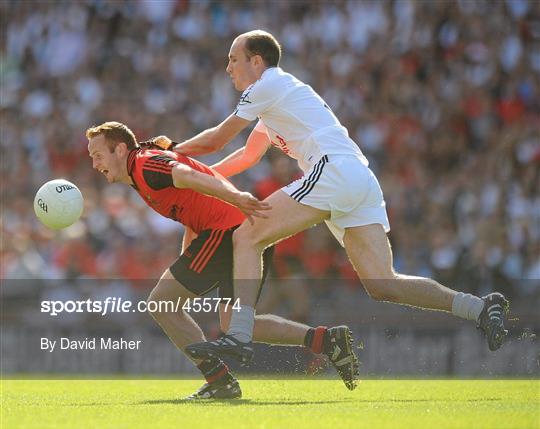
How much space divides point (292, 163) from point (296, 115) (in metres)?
6.29

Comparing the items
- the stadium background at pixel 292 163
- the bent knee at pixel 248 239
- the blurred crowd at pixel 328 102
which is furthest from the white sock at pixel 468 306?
the blurred crowd at pixel 328 102

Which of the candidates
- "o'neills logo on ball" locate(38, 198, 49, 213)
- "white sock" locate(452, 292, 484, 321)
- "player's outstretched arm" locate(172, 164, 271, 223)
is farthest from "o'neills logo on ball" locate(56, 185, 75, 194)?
"white sock" locate(452, 292, 484, 321)

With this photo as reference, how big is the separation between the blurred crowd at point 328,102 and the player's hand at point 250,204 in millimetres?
5344

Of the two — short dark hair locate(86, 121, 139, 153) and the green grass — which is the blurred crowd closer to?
the green grass

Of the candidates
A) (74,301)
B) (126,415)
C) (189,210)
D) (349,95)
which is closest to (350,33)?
(349,95)

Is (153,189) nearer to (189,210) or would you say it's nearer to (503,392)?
(189,210)

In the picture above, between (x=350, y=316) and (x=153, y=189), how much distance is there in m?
4.86

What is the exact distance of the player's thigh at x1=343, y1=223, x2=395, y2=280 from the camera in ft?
25.2

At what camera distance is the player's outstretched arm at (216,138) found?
7.65 metres

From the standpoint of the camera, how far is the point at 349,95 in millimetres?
15898

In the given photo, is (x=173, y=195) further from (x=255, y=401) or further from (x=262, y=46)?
(x=255, y=401)

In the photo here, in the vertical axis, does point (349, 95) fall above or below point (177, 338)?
above

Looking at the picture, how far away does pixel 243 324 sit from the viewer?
23.4 feet

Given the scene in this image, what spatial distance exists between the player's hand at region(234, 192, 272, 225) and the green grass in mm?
1201
